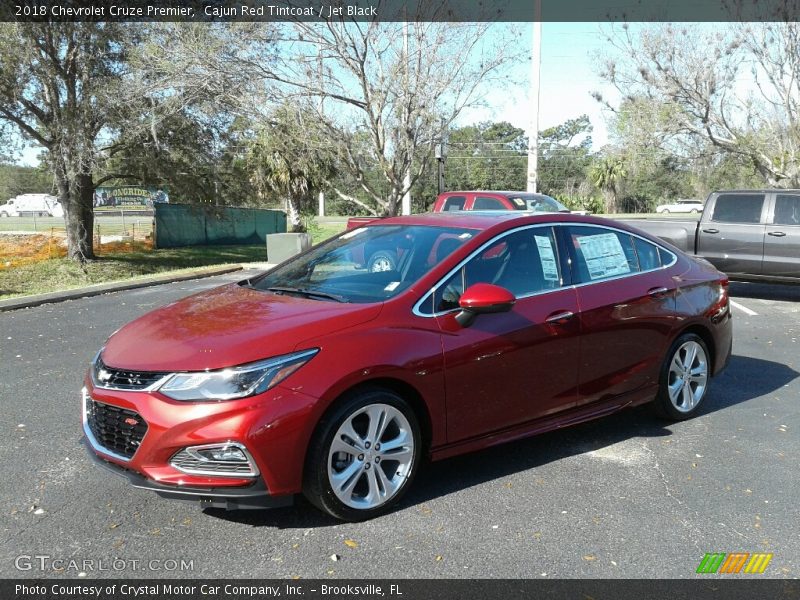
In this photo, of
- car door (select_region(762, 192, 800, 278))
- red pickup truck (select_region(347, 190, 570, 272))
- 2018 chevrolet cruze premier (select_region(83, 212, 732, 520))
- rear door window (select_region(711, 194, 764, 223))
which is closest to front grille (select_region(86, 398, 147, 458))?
2018 chevrolet cruze premier (select_region(83, 212, 732, 520))

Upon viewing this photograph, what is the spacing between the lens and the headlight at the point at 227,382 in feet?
11.0

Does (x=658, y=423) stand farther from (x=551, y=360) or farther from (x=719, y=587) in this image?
(x=719, y=587)

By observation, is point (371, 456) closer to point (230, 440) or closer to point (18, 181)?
point (230, 440)

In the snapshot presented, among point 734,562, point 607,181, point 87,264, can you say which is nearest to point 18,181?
point 87,264

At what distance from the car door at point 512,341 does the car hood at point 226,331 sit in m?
0.56

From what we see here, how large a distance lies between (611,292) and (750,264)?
8380 mm

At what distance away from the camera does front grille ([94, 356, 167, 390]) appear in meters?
3.47

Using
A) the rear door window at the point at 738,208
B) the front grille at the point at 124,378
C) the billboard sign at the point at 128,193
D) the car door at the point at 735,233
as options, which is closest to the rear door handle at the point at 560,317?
the front grille at the point at 124,378

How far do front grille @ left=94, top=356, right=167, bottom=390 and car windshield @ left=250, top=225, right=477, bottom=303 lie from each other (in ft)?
3.53

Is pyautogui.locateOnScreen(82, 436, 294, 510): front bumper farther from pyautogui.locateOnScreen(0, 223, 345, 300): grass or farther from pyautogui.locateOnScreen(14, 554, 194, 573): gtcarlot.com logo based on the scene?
pyautogui.locateOnScreen(0, 223, 345, 300): grass

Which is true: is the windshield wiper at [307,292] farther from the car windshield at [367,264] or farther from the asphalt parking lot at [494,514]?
the asphalt parking lot at [494,514]

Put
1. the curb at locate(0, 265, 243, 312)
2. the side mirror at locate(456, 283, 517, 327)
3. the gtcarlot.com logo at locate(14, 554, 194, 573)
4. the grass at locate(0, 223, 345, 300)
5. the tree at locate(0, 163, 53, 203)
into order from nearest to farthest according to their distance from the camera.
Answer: the gtcarlot.com logo at locate(14, 554, 194, 573) < the side mirror at locate(456, 283, 517, 327) < the curb at locate(0, 265, 243, 312) < the grass at locate(0, 223, 345, 300) < the tree at locate(0, 163, 53, 203)

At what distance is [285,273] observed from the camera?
491cm

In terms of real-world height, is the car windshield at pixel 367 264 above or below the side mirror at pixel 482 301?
above
